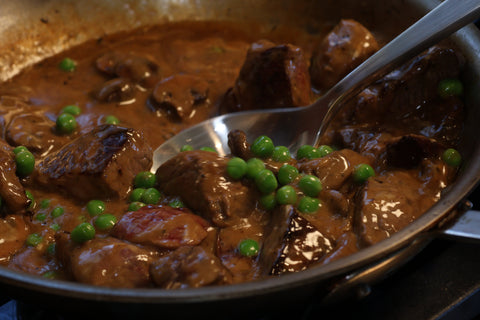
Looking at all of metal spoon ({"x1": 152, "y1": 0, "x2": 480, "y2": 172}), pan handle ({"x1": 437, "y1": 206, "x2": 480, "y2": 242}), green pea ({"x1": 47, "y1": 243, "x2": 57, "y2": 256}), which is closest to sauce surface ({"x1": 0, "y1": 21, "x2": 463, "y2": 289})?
green pea ({"x1": 47, "y1": 243, "x2": 57, "y2": 256})

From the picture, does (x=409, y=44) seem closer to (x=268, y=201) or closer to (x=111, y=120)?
(x=268, y=201)

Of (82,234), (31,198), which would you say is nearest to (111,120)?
(31,198)

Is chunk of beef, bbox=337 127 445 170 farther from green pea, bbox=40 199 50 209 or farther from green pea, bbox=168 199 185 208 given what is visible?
green pea, bbox=40 199 50 209

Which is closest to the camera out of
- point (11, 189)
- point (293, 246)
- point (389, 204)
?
point (293, 246)

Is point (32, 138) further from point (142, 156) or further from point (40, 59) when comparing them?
point (40, 59)

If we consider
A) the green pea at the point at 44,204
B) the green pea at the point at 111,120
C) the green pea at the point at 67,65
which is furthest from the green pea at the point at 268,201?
the green pea at the point at 67,65

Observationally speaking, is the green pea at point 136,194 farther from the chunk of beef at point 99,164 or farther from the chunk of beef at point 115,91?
the chunk of beef at point 115,91
